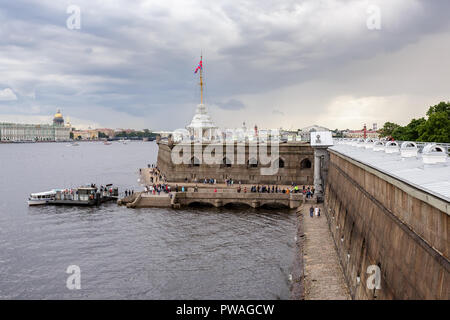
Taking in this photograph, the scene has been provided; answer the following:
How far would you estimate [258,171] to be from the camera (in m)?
45.6

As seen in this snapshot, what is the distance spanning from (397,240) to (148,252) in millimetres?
17205

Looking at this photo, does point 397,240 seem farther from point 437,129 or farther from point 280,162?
point 280,162

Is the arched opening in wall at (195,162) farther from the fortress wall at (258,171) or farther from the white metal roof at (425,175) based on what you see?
the white metal roof at (425,175)

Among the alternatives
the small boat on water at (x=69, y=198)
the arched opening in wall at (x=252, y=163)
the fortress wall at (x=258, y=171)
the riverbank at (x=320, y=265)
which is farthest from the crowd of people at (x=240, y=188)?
the riverbank at (x=320, y=265)

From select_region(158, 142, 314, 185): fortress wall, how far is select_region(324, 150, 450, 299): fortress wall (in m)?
27.8

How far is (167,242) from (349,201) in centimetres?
1270

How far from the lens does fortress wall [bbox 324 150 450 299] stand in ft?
23.3

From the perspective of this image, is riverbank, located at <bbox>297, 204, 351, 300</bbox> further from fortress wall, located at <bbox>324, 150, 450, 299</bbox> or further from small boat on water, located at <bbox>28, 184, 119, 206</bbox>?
small boat on water, located at <bbox>28, 184, 119, 206</bbox>

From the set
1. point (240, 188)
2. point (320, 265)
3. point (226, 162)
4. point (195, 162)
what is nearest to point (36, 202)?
point (195, 162)

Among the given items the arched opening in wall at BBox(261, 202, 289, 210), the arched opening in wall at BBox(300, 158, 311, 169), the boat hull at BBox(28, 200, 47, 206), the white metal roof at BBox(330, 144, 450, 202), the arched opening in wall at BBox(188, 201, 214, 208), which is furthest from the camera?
the arched opening in wall at BBox(300, 158, 311, 169)

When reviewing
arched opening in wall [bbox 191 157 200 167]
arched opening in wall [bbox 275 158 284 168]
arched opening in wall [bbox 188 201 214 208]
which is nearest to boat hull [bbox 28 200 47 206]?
arched opening in wall [bbox 188 201 214 208]
